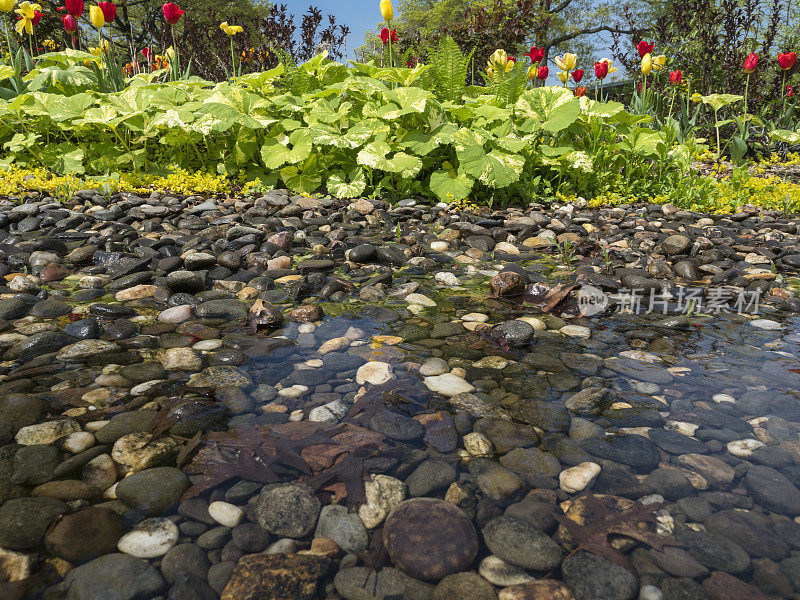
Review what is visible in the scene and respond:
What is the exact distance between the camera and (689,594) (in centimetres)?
104

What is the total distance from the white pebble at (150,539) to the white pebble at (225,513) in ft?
0.30

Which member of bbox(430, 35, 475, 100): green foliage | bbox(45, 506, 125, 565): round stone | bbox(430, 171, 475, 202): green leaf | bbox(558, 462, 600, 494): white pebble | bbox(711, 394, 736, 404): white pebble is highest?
bbox(430, 35, 475, 100): green foliage

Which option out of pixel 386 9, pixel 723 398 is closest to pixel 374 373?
pixel 723 398

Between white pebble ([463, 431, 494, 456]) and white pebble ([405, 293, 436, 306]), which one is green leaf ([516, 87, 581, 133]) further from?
white pebble ([463, 431, 494, 456])

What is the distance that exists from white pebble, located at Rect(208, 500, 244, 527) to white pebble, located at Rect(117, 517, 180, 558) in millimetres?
91

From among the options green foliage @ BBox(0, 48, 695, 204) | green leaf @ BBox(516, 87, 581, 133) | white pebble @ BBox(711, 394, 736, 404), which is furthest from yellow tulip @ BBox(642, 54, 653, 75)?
white pebble @ BBox(711, 394, 736, 404)

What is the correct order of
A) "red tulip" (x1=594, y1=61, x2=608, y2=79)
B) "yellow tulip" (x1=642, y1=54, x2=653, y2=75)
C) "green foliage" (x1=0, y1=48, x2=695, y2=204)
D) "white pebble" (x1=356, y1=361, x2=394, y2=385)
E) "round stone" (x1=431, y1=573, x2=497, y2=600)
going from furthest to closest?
"red tulip" (x1=594, y1=61, x2=608, y2=79)
"yellow tulip" (x1=642, y1=54, x2=653, y2=75)
"green foliage" (x1=0, y1=48, x2=695, y2=204)
"white pebble" (x1=356, y1=361, x2=394, y2=385)
"round stone" (x1=431, y1=573, x2=497, y2=600)

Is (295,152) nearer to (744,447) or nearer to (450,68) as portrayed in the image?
(450,68)

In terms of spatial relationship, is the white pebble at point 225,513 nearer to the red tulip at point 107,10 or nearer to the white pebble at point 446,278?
the white pebble at point 446,278

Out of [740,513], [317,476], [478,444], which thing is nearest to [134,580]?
[317,476]

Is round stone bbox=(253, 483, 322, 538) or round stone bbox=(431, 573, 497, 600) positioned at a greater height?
round stone bbox=(253, 483, 322, 538)

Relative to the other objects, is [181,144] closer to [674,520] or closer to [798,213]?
[674,520]

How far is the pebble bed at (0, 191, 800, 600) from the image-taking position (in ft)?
3.60

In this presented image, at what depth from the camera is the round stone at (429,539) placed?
1.11m
